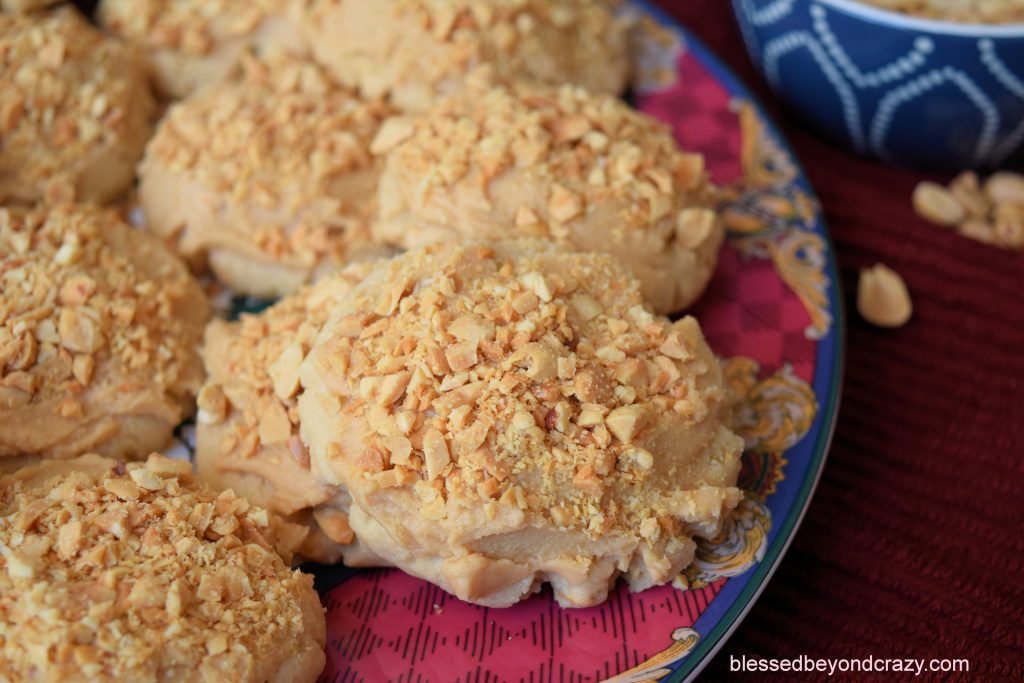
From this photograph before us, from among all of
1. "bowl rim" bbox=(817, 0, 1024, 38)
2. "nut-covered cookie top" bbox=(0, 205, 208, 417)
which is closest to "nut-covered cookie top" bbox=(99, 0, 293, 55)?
"nut-covered cookie top" bbox=(0, 205, 208, 417)

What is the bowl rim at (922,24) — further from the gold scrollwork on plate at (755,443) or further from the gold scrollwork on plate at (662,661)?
the gold scrollwork on plate at (662,661)

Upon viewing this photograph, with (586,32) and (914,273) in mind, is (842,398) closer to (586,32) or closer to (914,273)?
(914,273)

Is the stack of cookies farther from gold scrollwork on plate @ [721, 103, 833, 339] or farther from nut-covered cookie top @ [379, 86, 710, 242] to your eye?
gold scrollwork on plate @ [721, 103, 833, 339]

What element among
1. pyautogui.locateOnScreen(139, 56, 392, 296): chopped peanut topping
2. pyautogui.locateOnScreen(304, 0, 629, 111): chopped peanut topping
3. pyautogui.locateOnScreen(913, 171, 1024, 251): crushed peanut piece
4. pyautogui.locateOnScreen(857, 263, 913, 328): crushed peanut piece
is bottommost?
pyautogui.locateOnScreen(857, 263, 913, 328): crushed peanut piece

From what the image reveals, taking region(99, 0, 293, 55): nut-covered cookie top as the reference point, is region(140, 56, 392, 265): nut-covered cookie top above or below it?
below

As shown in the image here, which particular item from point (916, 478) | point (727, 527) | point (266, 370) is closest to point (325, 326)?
point (266, 370)

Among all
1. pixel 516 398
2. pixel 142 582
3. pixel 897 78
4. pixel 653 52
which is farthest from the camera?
pixel 653 52

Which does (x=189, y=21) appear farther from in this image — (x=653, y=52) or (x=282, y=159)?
(x=653, y=52)

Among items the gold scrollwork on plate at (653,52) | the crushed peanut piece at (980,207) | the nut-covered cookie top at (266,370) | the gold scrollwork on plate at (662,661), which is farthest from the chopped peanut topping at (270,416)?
the crushed peanut piece at (980,207)
